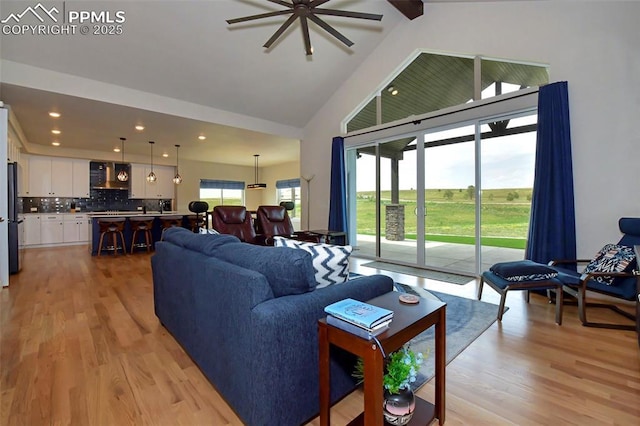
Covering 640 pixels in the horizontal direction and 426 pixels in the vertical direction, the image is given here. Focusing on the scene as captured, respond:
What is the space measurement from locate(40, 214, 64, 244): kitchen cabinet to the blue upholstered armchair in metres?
10.3

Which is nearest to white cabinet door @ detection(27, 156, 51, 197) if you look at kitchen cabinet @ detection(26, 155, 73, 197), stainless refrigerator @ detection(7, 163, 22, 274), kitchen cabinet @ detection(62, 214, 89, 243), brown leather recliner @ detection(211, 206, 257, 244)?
kitchen cabinet @ detection(26, 155, 73, 197)

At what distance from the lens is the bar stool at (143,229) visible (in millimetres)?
6344

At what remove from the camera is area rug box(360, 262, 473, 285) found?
161 inches

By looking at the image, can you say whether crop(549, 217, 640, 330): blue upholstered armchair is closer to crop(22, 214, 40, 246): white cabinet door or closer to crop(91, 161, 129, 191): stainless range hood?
crop(91, 161, 129, 191): stainless range hood

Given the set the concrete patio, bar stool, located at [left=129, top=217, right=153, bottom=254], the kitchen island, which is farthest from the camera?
bar stool, located at [left=129, top=217, right=153, bottom=254]

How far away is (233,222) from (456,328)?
3820 millimetres

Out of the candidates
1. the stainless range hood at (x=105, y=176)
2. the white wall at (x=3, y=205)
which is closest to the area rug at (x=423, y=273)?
the white wall at (x=3, y=205)

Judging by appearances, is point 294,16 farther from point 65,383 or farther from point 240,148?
point 240,148

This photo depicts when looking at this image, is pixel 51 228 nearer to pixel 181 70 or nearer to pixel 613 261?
pixel 181 70

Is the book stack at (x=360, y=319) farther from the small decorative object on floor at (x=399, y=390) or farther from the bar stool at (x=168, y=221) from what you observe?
the bar stool at (x=168, y=221)

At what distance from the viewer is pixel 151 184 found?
907 centimetres

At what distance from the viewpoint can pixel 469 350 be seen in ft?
7.11

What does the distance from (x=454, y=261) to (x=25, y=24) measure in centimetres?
691

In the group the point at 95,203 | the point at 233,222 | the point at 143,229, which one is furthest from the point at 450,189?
the point at 95,203
